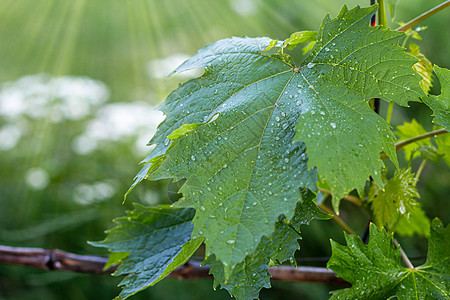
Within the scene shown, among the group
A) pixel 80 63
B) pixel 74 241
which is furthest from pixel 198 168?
pixel 80 63

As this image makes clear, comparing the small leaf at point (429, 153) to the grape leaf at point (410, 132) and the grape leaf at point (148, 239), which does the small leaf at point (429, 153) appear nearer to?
the grape leaf at point (410, 132)

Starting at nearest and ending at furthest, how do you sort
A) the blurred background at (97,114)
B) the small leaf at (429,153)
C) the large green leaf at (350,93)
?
the large green leaf at (350,93)
the small leaf at (429,153)
the blurred background at (97,114)

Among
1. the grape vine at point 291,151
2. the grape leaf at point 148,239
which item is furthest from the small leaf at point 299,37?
the grape leaf at point 148,239

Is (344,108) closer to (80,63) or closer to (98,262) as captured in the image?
(98,262)

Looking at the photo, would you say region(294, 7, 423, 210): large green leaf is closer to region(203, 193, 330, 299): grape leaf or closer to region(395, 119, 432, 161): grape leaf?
region(203, 193, 330, 299): grape leaf

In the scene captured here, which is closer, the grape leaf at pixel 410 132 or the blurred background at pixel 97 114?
the grape leaf at pixel 410 132

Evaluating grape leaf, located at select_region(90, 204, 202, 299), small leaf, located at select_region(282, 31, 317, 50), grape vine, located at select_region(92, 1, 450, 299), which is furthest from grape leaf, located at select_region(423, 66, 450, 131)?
grape leaf, located at select_region(90, 204, 202, 299)

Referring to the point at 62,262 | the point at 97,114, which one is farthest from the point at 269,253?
the point at 97,114

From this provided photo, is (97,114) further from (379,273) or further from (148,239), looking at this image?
(379,273)
